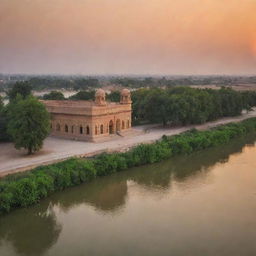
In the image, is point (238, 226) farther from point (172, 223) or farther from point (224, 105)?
point (224, 105)

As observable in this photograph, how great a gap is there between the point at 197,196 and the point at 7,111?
1475cm

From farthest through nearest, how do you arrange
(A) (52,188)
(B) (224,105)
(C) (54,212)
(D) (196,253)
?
(B) (224,105) → (A) (52,188) → (C) (54,212) → (D) (196,253)

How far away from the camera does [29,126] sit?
21484 mm

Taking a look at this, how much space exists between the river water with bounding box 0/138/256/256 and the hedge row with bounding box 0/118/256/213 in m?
0.42

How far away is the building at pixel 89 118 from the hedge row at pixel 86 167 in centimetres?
406

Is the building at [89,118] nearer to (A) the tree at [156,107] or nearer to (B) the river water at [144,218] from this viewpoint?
(A) the tree at [156,107]

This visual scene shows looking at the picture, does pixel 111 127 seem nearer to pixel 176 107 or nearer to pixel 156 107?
pixel 156 107

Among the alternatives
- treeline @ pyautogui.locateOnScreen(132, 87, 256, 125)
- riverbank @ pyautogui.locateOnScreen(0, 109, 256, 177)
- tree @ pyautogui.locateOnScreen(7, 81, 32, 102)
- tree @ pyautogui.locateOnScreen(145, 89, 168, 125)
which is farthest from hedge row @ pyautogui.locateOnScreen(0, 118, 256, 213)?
tree @ pyautogui.locateOnScreen(7, 81, 32, 102)

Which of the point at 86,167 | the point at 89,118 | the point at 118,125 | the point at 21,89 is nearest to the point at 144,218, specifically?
the point at 86,167

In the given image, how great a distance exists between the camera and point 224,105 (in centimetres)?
4016

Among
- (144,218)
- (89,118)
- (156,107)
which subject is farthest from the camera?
(156,107)

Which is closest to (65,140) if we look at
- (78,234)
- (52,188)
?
(52,188)

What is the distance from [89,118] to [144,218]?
1201cm

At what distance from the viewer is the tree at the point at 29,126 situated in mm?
21312
